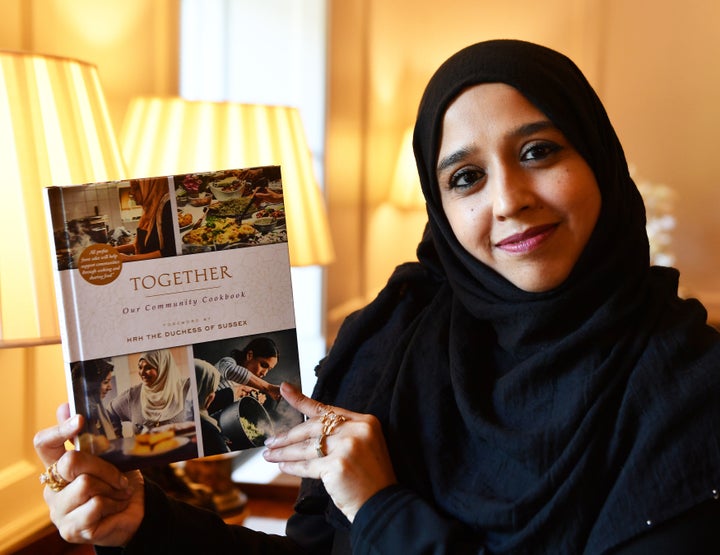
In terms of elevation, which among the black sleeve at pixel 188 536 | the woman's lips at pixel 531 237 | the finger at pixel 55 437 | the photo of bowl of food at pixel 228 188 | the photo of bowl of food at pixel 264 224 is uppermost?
the photo of bowl of food at pixel 228 188

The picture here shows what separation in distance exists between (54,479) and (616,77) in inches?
158

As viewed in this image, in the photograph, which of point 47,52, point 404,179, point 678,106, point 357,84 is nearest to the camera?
point 47,52

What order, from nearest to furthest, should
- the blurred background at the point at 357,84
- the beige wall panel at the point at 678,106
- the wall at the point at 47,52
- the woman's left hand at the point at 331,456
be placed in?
the woman's left hand at the point at 331,456
the wall at the point at 47,52
the blurred background at the point at 357,84
the beige wall panel at the point at 678,106

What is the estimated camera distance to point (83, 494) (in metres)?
0.93

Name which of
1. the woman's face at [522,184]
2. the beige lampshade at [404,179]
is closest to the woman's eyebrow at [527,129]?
the woman's face at [522,184]

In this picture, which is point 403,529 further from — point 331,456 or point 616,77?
point 616,77

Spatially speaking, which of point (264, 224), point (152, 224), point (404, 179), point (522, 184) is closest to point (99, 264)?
point (152, 224)

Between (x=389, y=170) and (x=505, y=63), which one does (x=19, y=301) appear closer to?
(x=505, y=63)

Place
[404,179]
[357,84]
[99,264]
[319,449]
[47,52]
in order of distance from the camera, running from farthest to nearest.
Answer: [404,179], [357,84], [47,52], [319,449], [99,264]

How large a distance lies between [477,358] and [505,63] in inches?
16.9

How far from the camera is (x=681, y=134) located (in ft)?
13.7

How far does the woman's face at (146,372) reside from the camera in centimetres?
92

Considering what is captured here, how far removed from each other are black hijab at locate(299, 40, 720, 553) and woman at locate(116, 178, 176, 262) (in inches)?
15.8

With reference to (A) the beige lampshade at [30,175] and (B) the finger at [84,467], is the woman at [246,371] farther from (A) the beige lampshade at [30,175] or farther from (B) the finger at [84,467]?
(A) the beige lampshade at [30,175]
